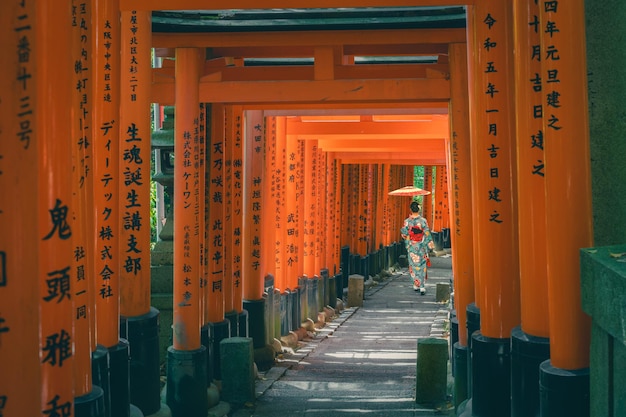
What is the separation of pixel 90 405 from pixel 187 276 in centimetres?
332

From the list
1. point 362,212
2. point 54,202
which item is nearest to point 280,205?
point 362,212

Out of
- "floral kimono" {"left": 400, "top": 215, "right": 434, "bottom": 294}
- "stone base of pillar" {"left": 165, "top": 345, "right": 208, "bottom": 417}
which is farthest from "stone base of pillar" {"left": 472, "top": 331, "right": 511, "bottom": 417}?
"floral kimono" {"left": 400, "top": 215, "right": 434, "bottom": 294}

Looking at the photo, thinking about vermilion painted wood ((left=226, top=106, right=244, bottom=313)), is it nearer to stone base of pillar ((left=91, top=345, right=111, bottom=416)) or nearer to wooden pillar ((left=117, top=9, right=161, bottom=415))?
wooden pillar ((left=117, top=9, right=161, bottom=415))

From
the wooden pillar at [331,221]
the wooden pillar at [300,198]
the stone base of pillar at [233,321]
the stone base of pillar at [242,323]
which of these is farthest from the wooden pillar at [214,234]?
the wooden pillar at [331,221]

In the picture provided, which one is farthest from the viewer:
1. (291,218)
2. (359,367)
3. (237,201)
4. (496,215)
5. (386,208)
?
(386,208)

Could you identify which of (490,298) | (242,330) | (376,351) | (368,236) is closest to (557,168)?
(490,298)

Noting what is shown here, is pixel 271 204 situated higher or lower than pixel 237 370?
higher

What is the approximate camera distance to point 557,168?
411 cm

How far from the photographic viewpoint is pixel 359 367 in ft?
37.1

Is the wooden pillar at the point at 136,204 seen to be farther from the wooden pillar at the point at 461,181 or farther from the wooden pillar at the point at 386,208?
the wooden pillar at the point at 386,208

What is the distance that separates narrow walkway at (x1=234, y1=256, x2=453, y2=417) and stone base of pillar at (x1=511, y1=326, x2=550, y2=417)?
3.22 meters

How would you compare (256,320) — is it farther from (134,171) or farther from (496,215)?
(496,215)

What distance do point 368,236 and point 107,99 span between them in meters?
17.5

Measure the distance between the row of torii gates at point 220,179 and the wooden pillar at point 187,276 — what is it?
0.02 meters
